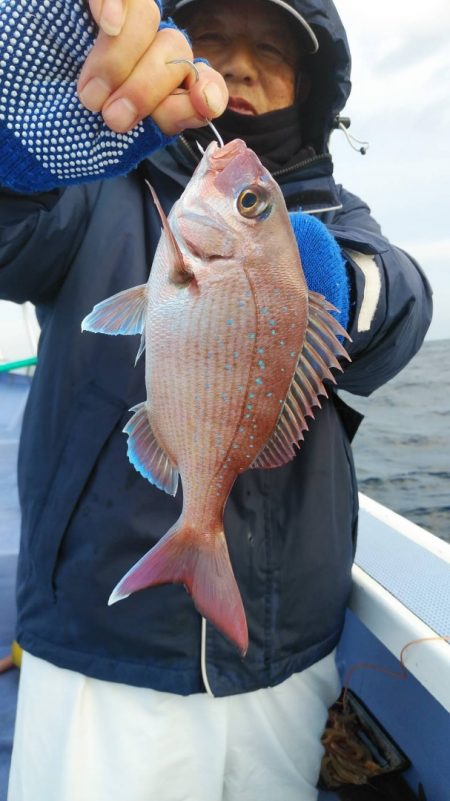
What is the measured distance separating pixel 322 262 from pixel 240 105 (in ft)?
3.35

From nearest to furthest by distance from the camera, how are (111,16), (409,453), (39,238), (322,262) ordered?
(111,16) < (322,262) < (39,238) < (409,453)

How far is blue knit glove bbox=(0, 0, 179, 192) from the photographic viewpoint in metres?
1.07

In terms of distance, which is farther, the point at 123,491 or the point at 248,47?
the point at 248,47

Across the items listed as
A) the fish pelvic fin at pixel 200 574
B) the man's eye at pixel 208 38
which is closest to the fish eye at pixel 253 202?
the fish pelvic fin at pixel 200 574

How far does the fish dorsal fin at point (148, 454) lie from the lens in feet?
4.07

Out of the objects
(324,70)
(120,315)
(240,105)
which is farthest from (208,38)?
(120,315)

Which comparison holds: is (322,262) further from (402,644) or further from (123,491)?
(402,644)

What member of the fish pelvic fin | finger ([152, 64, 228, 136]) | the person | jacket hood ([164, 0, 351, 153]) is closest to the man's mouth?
jacket hood ([164, 0, 351, 153])

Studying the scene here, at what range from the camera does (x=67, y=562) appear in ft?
5.31

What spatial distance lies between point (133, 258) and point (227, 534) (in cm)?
89

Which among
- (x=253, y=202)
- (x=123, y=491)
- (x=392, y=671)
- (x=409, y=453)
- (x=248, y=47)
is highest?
(x=248, y=47)

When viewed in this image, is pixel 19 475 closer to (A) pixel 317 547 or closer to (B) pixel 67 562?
(B) pixel 67 562

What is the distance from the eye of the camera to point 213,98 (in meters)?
1.11

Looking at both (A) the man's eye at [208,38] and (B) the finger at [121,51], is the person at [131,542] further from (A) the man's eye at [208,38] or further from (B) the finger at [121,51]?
(A) the man's eye at [208,38]
